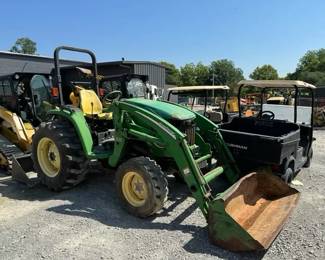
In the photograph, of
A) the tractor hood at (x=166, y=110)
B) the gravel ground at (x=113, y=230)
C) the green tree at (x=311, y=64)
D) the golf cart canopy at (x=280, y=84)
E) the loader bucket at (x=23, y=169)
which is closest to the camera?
the gravel ground at (x=113, y=230)

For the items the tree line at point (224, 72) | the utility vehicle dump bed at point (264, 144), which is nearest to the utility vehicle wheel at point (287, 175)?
the utility vehicle dump bed at point (264, 144)

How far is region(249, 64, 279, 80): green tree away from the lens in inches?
2816

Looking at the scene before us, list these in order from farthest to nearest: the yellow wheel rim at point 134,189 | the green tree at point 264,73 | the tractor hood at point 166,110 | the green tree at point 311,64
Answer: the green tree at point 264,73, the green tree at point 311,64, the tractor hood at point 166,110, the yellow wheel rim at point 134,189

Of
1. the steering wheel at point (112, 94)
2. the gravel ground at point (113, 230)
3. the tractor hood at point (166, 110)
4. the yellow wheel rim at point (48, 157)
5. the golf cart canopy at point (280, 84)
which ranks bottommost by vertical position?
the gravel ground at point (113, 230)

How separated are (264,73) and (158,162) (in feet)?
241

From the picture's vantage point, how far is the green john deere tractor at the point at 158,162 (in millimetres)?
3350

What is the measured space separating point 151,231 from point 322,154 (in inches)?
229

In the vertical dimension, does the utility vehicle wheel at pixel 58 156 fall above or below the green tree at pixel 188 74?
below

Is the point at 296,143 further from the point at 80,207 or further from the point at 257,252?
the point at 80,207

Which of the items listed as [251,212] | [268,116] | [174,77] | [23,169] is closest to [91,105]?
[23,169]

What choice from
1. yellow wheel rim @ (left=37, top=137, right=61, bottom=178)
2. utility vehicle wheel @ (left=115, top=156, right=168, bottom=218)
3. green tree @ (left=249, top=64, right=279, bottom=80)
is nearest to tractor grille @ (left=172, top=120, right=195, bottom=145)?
utility vehicle wheel @ (left=115, top=156, right=168, bottom=218)

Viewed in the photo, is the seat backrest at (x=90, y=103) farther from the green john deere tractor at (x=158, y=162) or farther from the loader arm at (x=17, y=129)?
the loader arm at (x=17, y=129)

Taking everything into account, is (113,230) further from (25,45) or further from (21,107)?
(25,45)

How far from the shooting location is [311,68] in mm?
64938
